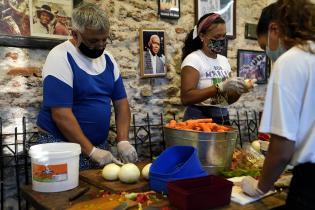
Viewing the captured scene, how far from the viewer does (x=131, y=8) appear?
8.93 feet

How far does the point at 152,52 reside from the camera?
282 cm

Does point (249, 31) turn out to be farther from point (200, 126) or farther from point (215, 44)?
point (200, 126)

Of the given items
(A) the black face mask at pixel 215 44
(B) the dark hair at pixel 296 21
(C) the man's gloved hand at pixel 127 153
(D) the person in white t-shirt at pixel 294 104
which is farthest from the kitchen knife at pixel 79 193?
(A) the black face mask at pixel 215 44

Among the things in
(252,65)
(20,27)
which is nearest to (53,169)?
(20,27)

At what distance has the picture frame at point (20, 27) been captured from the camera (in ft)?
7.06

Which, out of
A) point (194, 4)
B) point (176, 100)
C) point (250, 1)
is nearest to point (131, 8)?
point (194, 4)

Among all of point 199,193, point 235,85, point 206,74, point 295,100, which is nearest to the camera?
point 295,100

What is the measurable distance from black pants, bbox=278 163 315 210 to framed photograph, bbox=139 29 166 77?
1785mm

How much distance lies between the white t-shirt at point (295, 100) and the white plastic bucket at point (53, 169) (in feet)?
2.61

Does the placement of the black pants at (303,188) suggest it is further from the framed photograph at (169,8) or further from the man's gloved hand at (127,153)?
the framed photograph at (169,8)

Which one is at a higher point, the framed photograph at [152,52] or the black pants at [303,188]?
the framed photograph at [152,52]

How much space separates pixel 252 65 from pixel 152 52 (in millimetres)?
1264

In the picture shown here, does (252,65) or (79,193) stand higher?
(252,65)

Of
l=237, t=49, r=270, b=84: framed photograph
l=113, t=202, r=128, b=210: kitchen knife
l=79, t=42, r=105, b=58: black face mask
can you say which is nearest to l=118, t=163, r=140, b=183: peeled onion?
l=113, t=202, r=128, b=210: kitchen knife
